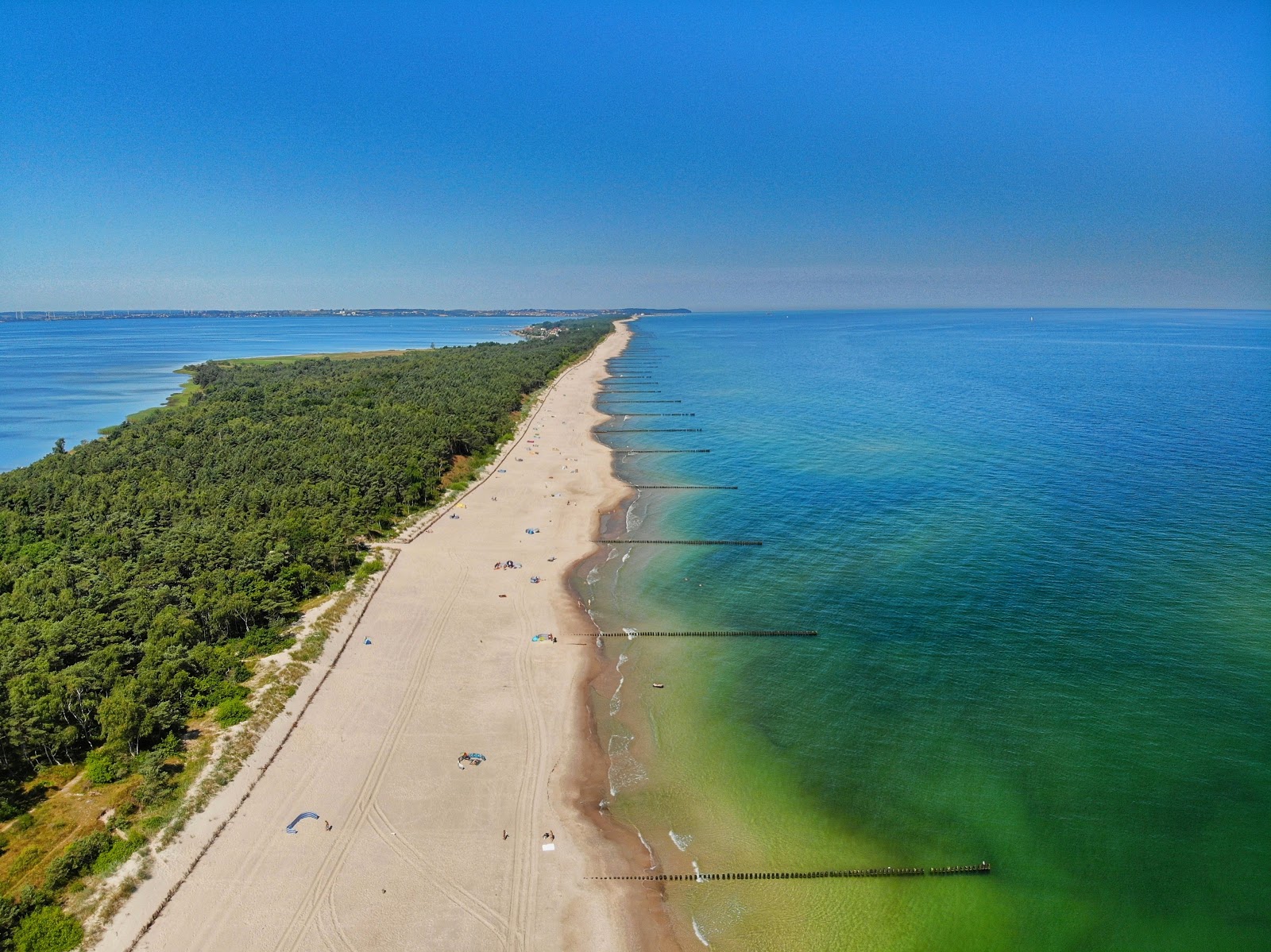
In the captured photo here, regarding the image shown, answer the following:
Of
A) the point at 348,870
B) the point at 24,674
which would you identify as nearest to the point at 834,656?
the point at 348,870

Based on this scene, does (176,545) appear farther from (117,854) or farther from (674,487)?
(674,487)

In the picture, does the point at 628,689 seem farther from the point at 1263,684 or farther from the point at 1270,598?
the point at 1270,598

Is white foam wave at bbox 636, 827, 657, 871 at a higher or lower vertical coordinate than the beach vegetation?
lower

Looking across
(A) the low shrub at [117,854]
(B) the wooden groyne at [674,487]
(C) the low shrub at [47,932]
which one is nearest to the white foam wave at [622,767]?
(A) the low shrub at [117,854]

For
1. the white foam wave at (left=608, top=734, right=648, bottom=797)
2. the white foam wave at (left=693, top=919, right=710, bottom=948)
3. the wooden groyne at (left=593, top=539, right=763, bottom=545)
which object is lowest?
the white foam wave at (left=693, top=919, right=710, bottom=948)

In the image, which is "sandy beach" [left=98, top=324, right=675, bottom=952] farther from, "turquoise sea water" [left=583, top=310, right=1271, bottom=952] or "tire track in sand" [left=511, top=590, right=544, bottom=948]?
"turquoise sea water" [left=583, top=310, right=1271, bottom=952]

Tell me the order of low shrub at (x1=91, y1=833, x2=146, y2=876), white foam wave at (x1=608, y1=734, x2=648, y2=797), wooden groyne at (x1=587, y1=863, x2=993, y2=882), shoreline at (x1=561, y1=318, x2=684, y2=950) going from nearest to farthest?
shoreline at (x1=561, y1=318, x2=684, y2=950) → low shrub at (x1=91, y1=833, x2=146, y2=876) → wooden groyne at (x1=587, y1=863, x2=993, y2=882) → white foam wave at (x1=608, y1=734, x2=648, y2=797)

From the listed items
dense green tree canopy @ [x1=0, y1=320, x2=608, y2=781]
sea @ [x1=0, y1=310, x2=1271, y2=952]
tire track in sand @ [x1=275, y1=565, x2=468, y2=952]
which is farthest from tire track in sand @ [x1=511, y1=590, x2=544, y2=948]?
dense green tree canopy @ [x1=0, y1=320, x2=608, y2=781]
